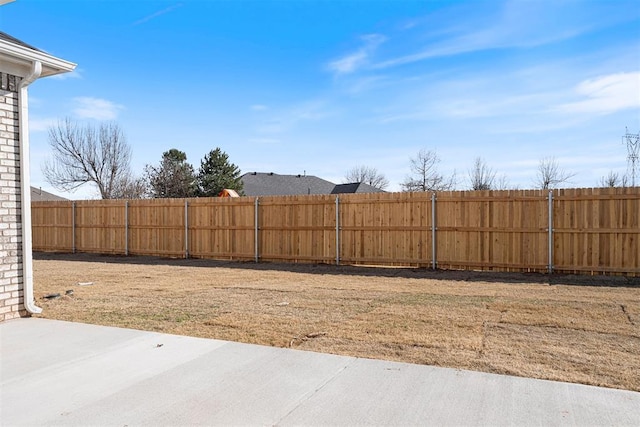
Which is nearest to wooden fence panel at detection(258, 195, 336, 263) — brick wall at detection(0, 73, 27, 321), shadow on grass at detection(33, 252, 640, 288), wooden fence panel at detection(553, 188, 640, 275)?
shadow on grass at detection(33, 252, 640, 288)

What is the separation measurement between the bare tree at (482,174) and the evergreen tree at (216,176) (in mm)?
17394

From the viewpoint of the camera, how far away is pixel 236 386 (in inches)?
141

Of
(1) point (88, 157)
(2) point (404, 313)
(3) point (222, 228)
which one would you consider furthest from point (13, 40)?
(1) point (88, 157)

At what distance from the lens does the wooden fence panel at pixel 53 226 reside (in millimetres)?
17422

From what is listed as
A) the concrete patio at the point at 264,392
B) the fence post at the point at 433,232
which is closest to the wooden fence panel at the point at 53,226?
the fence post at the point at 433,232

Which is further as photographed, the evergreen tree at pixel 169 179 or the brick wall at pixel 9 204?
the evergreen tree at pixel 169 179

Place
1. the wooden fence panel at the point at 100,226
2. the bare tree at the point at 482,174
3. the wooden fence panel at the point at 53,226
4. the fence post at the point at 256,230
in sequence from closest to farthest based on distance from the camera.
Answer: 1. the fence post at the point at 256,230
2. the wooden fence panel at the point at 100,226
3. the wooden fence panel at the point at 53,226
4. the bare tree at the point at 482,174

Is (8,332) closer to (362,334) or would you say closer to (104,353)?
(104,353)

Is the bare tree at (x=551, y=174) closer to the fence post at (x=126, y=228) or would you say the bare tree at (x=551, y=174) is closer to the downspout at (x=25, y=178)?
the fence post at (x=126, y=228)

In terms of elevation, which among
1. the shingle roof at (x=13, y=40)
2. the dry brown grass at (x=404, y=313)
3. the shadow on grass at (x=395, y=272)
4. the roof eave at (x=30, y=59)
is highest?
the shingle roof at (x=13, y=40)

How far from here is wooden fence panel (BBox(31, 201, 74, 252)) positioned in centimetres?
1742

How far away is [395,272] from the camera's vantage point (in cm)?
1120

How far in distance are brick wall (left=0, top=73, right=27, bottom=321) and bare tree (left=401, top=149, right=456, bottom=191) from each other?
29.6 metres

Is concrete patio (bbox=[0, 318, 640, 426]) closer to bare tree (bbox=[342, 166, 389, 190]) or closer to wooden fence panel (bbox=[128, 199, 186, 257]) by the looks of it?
wooden fence panel (bbox=[128, 199, 186, 257])
